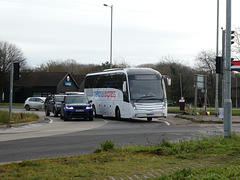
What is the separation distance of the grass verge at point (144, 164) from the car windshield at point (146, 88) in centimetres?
1353

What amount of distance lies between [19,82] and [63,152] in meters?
67.9

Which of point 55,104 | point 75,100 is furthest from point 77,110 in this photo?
point 55,104

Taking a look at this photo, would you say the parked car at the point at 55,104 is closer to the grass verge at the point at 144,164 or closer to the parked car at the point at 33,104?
the parked car at the point at 33,104

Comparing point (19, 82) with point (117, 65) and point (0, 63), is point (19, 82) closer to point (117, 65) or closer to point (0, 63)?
point (0, 63)

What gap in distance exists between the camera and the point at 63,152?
11.0 m

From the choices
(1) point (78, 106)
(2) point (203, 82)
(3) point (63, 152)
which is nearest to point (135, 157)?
(3) point (63, 152)

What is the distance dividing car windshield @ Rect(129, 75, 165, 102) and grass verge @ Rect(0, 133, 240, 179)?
44.4 ft


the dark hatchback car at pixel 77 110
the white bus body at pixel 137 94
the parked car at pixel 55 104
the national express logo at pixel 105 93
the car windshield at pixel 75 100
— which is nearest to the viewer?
the white bus body at pixel 137 94

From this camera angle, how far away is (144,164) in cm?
817

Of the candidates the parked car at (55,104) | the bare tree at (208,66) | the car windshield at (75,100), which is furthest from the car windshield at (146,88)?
the bare tree at (208,66)

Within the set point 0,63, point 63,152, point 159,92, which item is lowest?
point 63,152

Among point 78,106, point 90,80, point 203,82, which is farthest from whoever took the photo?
point 90,80

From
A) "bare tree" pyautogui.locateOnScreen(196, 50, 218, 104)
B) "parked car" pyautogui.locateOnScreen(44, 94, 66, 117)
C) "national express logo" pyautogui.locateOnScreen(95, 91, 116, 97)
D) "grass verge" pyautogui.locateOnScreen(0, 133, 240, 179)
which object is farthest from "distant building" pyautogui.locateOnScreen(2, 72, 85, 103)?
"grass verge" pyautogui.locateOnScreen(0, 133, 240, 179)

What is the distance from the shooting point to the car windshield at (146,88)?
979 inches
